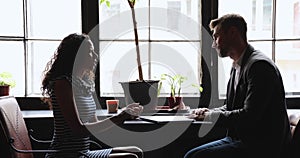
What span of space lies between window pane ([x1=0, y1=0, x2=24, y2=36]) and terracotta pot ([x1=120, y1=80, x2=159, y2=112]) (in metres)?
0.96

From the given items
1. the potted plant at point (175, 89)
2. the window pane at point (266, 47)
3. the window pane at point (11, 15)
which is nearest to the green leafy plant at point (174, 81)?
the potted plant at point (175, 89)

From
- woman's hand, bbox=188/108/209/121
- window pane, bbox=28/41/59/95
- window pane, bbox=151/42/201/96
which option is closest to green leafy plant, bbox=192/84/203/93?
window pane, bbox=151/42/201/96

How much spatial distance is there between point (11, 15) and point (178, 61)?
1.33 m

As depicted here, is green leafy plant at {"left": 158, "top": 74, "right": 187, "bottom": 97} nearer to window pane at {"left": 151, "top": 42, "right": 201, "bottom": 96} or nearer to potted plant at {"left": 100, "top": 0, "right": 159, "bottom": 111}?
window pane at {"left": 151, "top": 42, "right": 201, "bottom": 96}

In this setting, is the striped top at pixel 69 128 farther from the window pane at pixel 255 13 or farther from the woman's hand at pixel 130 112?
the window pane at pixel 255 13

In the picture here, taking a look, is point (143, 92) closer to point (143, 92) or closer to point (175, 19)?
point (143, 92)

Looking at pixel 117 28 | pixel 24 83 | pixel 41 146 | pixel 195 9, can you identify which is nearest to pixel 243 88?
pixel 195 9

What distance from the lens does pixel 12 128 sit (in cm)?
213

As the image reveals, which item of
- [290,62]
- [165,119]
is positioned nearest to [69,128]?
[165,119]

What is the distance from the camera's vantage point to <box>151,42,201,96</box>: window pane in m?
2.95

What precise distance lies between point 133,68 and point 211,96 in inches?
25.3

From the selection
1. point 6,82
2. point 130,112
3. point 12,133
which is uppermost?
point 6,82

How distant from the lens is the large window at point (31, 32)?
289cm

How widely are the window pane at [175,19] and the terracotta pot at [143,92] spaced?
48cm
